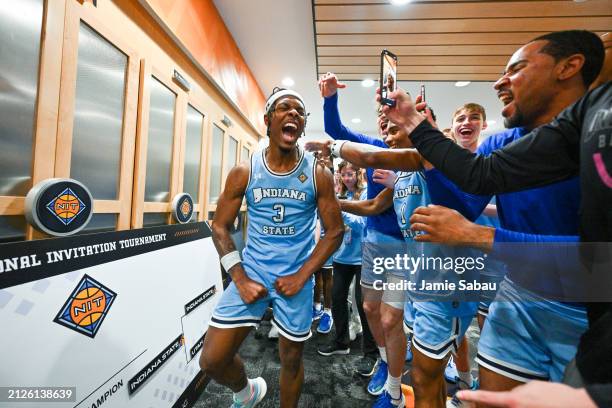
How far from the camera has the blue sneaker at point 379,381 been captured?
1.96 meters

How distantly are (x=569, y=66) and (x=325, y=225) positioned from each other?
122cm

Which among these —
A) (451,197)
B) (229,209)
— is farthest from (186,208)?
(451,197)

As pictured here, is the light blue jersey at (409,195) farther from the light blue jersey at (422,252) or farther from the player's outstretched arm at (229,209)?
the player's outstretched arm at (229,209)

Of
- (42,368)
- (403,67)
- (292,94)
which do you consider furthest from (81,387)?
(403,67)

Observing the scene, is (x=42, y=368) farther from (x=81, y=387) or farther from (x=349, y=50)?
(x=349, y=50)

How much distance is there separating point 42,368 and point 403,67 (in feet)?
14.4

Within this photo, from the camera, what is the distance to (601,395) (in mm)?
428

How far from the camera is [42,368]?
104 cm

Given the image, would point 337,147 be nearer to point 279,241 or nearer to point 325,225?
point 325,225

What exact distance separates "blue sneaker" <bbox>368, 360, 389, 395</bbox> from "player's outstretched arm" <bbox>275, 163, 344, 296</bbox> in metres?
1.19

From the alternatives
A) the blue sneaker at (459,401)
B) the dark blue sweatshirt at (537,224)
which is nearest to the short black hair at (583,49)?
the dark blue sweatshirt at (537,224)

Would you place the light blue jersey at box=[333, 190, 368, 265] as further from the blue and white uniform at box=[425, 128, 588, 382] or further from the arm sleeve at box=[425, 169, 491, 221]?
the blue and white uniform at box=[425, 128, 588, 382]

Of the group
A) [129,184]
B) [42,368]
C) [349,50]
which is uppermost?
[349,50]

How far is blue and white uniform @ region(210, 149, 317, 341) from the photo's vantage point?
4.76 ft
